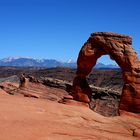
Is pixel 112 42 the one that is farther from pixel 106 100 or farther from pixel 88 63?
pixel 106 100

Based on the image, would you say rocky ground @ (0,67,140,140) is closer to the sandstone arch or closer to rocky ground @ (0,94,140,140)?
rocky ground @ (0,94,140,140)

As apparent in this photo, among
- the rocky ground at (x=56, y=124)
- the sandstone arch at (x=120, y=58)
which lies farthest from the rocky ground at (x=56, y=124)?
the sandstone arch at (x=120, y=58)

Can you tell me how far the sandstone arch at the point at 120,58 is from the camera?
24.1 meters

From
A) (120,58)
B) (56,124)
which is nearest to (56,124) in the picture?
(56,124)

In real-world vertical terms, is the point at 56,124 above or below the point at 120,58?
below

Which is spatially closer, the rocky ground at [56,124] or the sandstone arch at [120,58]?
the rocky ground at [56,124]

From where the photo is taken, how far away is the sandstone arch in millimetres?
24139

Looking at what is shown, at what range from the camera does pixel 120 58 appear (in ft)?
82.1

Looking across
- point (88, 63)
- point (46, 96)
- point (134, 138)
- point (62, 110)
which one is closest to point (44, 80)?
point (46, 96)

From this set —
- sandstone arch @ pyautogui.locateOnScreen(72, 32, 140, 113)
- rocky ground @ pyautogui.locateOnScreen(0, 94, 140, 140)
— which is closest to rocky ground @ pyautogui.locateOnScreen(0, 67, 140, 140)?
rocky ground @ pyautogui.locateOnScreen(0, 94, 140, 140)

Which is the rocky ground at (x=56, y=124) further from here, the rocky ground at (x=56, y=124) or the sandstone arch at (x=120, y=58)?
the sandstone arch at (x=120, y=58)

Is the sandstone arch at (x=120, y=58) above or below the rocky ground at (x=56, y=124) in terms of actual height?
above

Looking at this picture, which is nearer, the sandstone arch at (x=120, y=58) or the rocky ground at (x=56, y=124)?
the rocky ground at (x=56, y=124)

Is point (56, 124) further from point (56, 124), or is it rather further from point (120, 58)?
point (120, 58)
